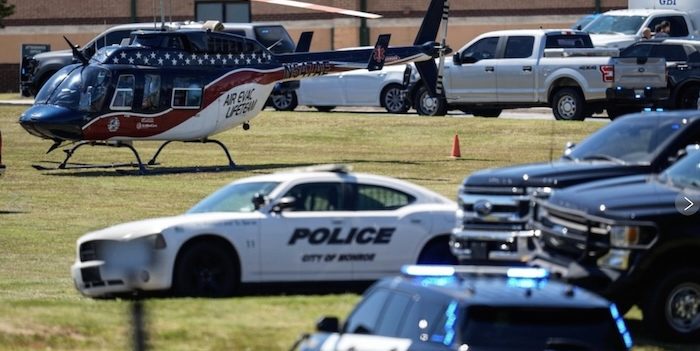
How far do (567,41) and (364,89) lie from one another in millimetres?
6099

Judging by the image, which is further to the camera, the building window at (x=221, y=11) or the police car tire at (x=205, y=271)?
the building window at (x=221, y=11)

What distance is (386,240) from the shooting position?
14.8 m

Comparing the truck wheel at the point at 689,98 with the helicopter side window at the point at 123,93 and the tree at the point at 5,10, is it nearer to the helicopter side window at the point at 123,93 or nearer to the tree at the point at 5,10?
the helicopter side window at the point at 123,93

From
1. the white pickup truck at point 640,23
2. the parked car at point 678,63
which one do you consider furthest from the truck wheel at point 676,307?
the white pickup truck at point 640,23

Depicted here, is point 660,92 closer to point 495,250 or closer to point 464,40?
point 495,250

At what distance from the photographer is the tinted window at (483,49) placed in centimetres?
3478

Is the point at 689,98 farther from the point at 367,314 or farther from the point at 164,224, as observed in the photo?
the point at 367,314

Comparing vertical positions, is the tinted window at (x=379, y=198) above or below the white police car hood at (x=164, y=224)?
above

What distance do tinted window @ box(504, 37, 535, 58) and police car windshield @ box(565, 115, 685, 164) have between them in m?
18.7

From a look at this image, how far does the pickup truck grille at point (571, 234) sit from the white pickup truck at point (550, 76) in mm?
18282

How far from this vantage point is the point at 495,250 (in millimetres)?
14016

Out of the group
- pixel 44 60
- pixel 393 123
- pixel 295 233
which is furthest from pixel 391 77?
pixel 295 233

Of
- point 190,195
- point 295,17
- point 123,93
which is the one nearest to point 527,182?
point 190,195

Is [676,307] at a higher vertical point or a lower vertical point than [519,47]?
lower
